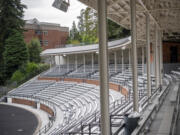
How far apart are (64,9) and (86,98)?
1450cm

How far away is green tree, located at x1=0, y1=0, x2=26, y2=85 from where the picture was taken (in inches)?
1721

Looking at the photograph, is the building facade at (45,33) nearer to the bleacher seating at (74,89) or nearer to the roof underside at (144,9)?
the bleacher seating at (74,89)

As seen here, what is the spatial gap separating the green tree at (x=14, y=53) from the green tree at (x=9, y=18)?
4.99 feet

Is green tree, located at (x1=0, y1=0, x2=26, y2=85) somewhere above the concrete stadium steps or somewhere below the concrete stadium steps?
above

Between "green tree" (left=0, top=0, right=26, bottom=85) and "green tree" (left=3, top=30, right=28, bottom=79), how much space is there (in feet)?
4.99

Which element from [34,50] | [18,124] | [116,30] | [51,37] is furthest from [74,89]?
[51,37]

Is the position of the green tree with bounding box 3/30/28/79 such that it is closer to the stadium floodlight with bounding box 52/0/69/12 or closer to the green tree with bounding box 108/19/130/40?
the green tree with bounding box 108/19/130/40

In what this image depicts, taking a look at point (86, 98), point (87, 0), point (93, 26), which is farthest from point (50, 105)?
point (93, 26)

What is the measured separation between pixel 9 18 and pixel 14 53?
689 centimetres

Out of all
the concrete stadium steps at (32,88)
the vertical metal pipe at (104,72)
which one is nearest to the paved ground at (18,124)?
the concrete stadium steps at (32,88)

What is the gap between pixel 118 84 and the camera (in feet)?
68.9

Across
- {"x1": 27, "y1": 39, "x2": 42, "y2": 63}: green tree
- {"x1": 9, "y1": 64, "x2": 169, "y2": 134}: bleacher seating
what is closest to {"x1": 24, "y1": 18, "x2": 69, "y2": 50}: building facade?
{"x1": 27, "y1": 39, "x2": 42, "y2": 63}: green tree

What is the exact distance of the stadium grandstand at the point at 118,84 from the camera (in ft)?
18.3

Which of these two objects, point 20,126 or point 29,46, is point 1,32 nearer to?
point 29,46
